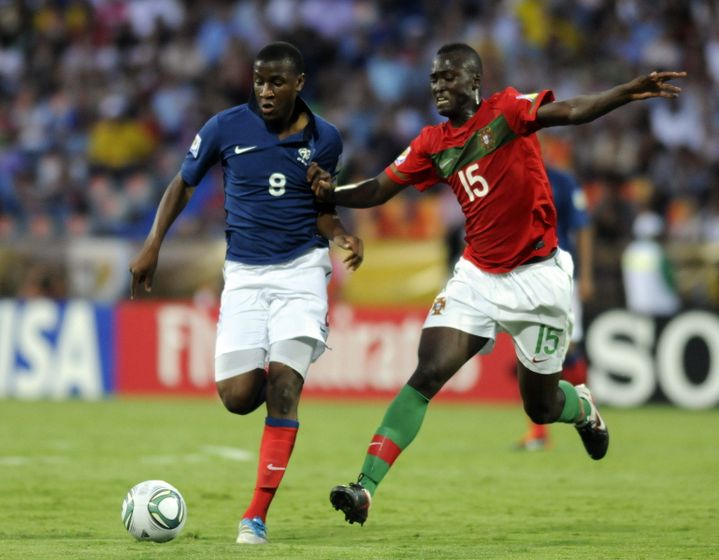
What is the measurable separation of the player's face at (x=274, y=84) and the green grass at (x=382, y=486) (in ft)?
7.25

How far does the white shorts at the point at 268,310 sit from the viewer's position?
24.2 feet

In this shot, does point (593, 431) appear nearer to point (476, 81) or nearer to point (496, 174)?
point (496, 174)

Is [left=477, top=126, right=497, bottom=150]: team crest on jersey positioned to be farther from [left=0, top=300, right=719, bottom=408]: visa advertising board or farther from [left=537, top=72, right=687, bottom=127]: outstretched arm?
[left=0, top=300, right=719, bottom=408]: visa advertising board

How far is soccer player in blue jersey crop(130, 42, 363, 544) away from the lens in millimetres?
7312

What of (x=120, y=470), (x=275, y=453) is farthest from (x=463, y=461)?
(x=275, y=453)

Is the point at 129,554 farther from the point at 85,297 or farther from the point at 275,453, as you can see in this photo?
the point at 85,297

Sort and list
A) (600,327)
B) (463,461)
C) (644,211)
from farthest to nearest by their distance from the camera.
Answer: (644,211)
(600,327)
(463,461)

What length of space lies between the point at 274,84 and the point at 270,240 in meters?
0.83

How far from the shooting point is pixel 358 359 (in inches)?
655

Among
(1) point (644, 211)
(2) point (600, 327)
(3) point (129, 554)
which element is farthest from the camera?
(1) point (644, 211)

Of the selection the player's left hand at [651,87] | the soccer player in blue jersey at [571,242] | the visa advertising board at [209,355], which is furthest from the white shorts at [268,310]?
the visa advertising board at [209,355]

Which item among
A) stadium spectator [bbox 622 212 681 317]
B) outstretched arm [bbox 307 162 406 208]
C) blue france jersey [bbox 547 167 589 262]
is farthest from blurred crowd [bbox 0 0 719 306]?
outstretched arm [bbox 307 162 406 208]

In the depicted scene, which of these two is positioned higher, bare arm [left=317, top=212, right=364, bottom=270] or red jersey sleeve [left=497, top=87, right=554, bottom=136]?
red jersey sleeve [left=497, top=87, right=554, bottom=136]

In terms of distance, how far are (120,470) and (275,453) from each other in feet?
11.2
